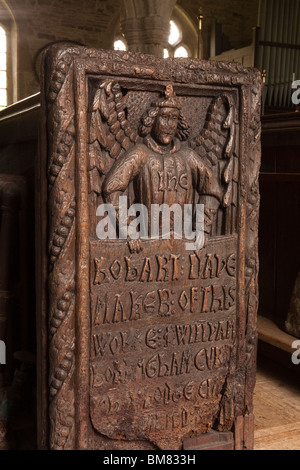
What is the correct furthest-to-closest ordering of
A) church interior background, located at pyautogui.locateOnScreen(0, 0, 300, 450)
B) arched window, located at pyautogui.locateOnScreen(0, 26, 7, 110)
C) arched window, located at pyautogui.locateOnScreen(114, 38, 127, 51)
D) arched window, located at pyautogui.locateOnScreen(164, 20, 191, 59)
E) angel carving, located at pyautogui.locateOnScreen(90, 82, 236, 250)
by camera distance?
arched window, located at pyautogui.locateOnScreen(164, 20, 191, 59) < arched window, located at pyautogui.locateOnScreen(114, 38, 127, 51) < arched window, located at pyautogui.locateOnScreen(0, 26, 7, 110) < church interior background, located at pyautogui.locateOnScreen(0, 0, 300, 450) < angel carving, located at pyautogui.locateOnScreen(90, 82, 236, 250)

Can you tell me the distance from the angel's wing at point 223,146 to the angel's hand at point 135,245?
37 centimetres

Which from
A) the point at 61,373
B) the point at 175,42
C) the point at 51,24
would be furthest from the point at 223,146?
the point at 175,42

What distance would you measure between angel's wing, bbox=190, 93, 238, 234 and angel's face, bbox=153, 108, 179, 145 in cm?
12

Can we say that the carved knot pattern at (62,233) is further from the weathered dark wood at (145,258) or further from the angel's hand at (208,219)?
the angel's hand at (208,219)

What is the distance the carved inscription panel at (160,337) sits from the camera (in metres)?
2.02

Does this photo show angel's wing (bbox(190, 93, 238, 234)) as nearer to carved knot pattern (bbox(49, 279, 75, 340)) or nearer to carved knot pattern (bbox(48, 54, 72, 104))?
carved knot pattern (bbox(48, 54, 72, 104))

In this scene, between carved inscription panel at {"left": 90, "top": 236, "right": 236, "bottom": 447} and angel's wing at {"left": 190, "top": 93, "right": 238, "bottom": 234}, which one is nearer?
carved inscription panel at {"left": 90, "top": 236, "right": 236, "bottom": 447}

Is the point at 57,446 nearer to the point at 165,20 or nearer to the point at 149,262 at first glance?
the point at 149,262

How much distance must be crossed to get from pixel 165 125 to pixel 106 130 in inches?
8.4

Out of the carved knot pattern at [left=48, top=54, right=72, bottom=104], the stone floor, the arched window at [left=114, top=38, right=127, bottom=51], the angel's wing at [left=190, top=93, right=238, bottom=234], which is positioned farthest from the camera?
the arched window at [left=114, top=38, right=127, bottom=51]

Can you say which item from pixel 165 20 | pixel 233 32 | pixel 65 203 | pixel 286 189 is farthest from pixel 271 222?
pixel 233 32

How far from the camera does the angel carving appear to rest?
196 cm

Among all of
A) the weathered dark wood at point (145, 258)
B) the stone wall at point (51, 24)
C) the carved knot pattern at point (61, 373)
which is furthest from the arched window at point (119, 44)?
the carved knot pattern at point (61, 373)

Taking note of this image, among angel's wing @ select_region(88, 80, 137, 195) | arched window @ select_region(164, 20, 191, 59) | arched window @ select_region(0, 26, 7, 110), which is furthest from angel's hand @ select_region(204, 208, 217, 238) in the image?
arched window @ select_region(164, 20, 191, 59)
